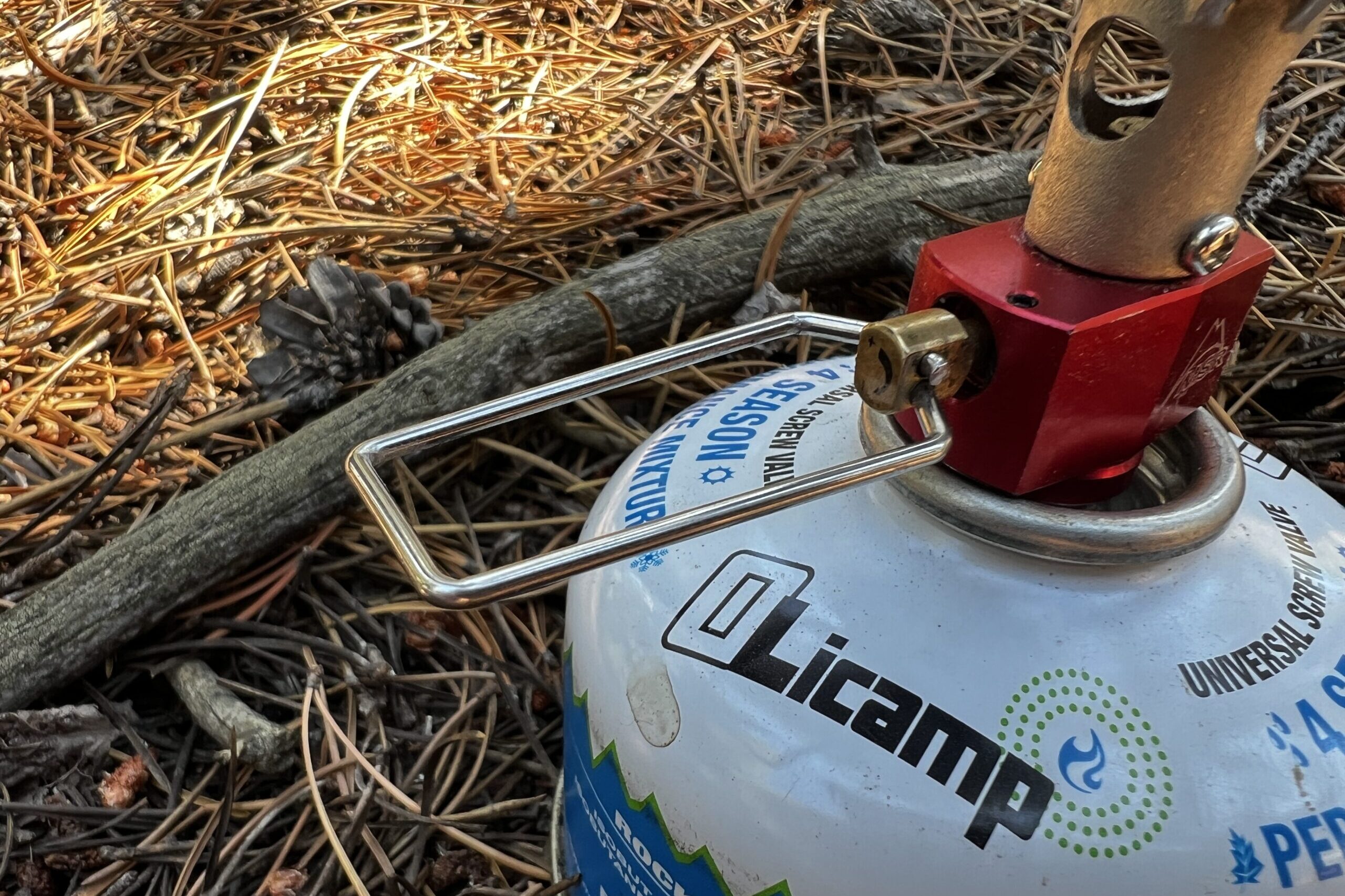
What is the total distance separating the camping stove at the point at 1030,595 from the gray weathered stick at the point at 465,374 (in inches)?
26.8

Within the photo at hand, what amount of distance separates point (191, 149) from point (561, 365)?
0.97 metres

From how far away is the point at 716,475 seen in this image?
2.42ft

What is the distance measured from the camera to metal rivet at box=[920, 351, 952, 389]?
57cm

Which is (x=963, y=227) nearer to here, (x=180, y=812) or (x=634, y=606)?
(x=634, y=606)

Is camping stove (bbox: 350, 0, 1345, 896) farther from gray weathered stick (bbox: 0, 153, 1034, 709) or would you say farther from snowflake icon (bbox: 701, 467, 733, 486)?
gray weathered stick (bbox: 0, 153, 1034, 709)

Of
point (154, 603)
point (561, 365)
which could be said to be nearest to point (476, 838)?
point (154, 603)

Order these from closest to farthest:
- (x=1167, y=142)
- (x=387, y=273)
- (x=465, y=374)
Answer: (x=1167, y=142) < (x=465, y=374) < (x=387, y=273)

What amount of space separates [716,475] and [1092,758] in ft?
0.97

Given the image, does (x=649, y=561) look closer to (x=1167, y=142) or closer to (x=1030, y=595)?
(x=1030, y=595)

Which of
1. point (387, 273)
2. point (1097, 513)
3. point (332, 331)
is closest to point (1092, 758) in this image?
point (1097, 513)

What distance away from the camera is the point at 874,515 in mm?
665

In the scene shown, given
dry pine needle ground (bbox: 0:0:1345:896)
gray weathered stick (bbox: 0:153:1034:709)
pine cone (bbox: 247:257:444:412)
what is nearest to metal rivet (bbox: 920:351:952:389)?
dry pine needle ground (bbox: 0:0:1345:896)

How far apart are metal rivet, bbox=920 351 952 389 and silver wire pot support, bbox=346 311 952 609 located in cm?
1

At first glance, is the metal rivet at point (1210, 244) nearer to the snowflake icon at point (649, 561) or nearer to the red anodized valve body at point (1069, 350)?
the red anodized valve body at point (1069, 350)
